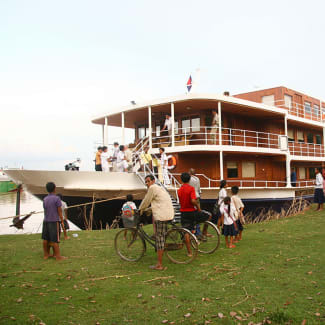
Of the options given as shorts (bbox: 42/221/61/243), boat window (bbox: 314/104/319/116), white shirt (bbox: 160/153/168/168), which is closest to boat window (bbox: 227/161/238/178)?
white shirt (bbox: 160/153/168/168)

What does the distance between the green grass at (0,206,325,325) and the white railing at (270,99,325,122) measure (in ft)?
40.5

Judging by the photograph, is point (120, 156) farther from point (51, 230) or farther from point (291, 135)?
point (291, 135)

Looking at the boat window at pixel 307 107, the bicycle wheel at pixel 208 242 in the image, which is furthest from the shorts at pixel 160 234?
the boat window at pixel 307 107

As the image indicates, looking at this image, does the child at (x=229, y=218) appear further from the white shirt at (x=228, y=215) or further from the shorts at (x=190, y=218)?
the shorts at (x=190, y=218)

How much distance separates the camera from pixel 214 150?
44.9 feet

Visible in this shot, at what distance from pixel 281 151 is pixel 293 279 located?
12.3 metres

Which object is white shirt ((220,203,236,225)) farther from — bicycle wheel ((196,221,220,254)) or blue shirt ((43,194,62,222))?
blue shirt ((43,194,62,222))

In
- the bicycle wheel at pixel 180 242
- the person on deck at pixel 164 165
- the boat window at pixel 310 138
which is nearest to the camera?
the bicycle wheel at pixel 180 242

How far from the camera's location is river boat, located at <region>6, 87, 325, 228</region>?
12.8 meters

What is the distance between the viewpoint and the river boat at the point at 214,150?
505 inches

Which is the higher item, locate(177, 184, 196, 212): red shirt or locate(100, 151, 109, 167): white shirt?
locate(100, 151, 109, 167): white shirt

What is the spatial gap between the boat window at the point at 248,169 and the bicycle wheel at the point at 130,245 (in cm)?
1053

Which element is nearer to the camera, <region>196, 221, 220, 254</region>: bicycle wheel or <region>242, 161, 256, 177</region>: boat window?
<region>196, 221, 220, 254</region>: bicycle wheel

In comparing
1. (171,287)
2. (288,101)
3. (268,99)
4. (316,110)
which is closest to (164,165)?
(171,287)
